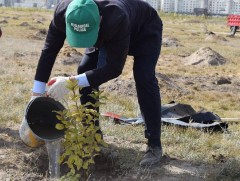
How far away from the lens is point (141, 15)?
134 inches

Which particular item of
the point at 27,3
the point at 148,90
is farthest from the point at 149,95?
the point at 27,3

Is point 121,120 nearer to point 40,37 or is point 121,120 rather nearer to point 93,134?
point 93,134

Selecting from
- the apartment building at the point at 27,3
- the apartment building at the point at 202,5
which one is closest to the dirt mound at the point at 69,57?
the apartment building at the point at 202,5

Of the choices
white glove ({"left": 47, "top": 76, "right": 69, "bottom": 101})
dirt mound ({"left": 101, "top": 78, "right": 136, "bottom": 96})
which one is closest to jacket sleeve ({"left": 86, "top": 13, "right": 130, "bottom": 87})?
white glove ({"left": 47, "top": 76, "right": 69, "bottom": 101})

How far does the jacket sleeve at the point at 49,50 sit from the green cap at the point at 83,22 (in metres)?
0.53

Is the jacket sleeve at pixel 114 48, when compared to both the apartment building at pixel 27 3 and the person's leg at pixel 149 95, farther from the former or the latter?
the apartment building at pixel 27 3

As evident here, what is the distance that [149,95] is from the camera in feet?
11.5

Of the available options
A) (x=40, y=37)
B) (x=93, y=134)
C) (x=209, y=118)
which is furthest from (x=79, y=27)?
(x=40, y=37)

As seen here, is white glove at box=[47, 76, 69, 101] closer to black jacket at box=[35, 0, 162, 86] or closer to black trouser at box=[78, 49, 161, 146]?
black jacket at box=[35, 0, 162, 86]

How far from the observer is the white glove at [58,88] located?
3001 millimetres

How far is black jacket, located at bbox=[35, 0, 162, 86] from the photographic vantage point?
9.61ft

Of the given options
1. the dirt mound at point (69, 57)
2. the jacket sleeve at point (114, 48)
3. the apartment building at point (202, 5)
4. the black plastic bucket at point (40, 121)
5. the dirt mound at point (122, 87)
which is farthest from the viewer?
the apartment building at point (202, 5)

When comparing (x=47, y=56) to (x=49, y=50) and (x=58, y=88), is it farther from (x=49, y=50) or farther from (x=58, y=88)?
(x=58, y=88)

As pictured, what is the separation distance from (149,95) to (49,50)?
846 mm
